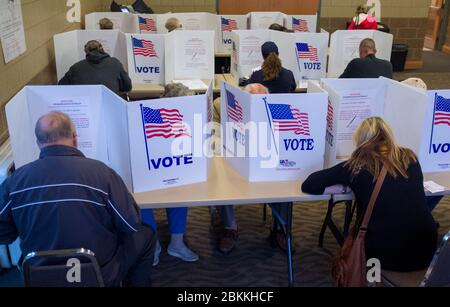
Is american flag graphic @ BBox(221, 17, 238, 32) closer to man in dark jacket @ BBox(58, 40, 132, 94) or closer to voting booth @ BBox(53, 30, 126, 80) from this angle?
voting booth @ BBox(53, 30, 126, 80)

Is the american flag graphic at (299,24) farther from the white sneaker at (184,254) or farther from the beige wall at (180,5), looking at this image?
the white sneaker at (184,254)

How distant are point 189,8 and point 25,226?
21.0 ft

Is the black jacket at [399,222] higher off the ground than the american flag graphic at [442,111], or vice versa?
the american flag graphic at [442,111]

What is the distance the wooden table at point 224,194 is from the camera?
223cm

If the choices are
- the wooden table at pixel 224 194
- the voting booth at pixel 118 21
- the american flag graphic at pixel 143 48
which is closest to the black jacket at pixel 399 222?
the wooden table at pixel 224 194

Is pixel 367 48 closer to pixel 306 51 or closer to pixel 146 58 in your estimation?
pixel 306 51

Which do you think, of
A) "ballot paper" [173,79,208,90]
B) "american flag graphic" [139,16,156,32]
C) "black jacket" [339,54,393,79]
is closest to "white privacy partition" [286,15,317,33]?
"american flag graphic" [139,16,156,32]

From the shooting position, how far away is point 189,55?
432 cm

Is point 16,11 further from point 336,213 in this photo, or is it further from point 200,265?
point 336,213

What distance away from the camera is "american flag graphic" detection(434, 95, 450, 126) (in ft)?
7.82

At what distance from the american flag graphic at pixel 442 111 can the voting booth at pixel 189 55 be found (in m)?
2.20

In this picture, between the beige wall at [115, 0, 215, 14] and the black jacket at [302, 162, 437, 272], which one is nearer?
the black jacket at [302, 162, 437, 272]

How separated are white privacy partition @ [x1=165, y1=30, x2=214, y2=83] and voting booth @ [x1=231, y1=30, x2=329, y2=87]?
0.97 feet

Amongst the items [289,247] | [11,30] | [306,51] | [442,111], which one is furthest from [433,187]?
[11,30]
